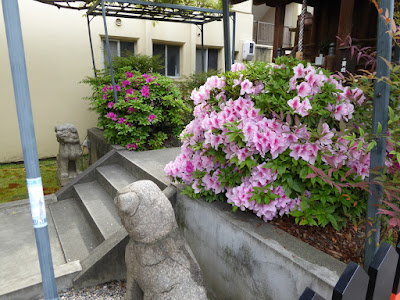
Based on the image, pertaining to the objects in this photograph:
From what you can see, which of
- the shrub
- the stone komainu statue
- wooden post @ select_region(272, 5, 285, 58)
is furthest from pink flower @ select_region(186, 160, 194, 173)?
wooden post @ select_region(272, 5, 285, 58)

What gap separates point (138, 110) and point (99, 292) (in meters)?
3.38

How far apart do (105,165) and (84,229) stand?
1.55 m

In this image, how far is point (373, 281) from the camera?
111 cm

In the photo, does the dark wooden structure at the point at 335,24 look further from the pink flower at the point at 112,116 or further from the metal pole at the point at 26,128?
the metal pole at the point at 26,128

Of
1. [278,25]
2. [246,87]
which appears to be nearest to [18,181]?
[246,87]

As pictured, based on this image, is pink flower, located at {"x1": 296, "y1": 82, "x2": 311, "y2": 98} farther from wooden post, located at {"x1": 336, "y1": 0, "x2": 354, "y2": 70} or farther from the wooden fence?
wooden post, located at {"x1": 336, "y1": 0, "x2": 354, "y2": 70}

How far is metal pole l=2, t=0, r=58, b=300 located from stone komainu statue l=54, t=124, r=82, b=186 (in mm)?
4918

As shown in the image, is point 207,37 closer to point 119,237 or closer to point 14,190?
point 14,190

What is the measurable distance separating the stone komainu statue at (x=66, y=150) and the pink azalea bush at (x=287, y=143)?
4.12 metres

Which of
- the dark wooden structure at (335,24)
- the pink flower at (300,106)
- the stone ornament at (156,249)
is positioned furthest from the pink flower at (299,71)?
the dark wooden structure at (335,24)

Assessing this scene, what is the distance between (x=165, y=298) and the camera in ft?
6.53

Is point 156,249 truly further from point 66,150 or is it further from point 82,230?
point 66,150

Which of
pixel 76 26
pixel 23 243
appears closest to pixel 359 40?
pixel 23 243

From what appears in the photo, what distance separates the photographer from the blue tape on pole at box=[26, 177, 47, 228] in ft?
4.50
